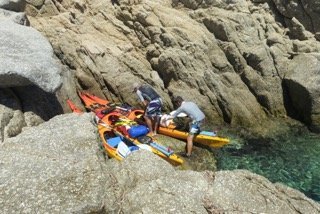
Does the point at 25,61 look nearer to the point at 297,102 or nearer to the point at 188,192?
the point at 188,192

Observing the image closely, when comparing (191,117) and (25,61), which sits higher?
(25,61)

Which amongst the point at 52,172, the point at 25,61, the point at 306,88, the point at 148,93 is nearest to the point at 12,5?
the point at 25,61

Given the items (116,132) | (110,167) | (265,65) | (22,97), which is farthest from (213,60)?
(110,167)

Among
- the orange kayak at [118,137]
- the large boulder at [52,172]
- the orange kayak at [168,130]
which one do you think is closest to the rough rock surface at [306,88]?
the orange kayak at [168,130]

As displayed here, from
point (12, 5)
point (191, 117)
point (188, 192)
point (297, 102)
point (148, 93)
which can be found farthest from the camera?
point (297, 102)

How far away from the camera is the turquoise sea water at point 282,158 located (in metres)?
15.5

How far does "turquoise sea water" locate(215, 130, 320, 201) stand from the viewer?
15.5 meters

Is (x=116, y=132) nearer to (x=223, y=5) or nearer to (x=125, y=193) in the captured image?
(x=125, y=193)

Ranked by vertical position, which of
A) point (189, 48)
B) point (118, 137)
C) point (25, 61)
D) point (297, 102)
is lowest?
point (118, 137)

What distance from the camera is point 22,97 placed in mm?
15062

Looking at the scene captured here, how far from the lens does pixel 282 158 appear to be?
671 inches

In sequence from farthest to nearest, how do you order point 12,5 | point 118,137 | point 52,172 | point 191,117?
1. point 12,5
2. point 191,117
3. point 118,137
4. point 52,172

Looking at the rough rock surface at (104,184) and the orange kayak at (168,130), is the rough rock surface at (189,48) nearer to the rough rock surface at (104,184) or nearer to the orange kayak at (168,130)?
the orange kayak at (168,130)

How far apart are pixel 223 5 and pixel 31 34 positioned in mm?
11259
